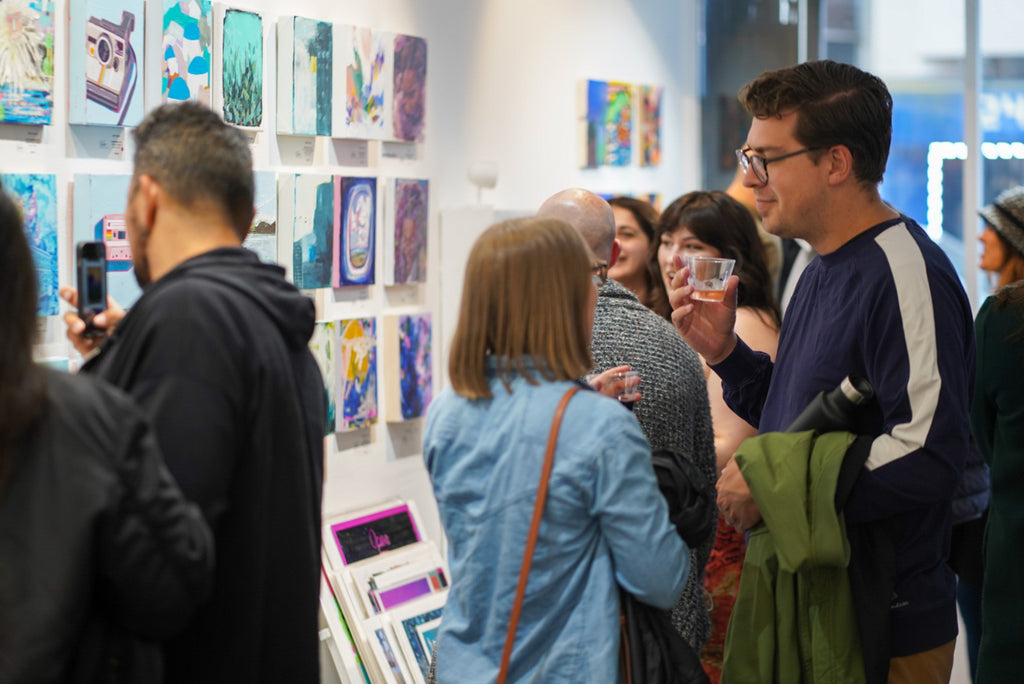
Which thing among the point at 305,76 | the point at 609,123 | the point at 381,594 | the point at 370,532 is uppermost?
the point at 609,123

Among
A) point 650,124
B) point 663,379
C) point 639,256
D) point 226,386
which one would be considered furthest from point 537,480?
point 650,124

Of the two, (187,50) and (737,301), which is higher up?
(187,50)

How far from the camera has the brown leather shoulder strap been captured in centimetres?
185

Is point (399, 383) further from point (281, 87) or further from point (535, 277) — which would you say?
point (535, 277)

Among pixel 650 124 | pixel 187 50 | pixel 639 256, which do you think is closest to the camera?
pixel 187 50

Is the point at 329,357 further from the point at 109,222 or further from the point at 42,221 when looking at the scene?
the point at 42,221

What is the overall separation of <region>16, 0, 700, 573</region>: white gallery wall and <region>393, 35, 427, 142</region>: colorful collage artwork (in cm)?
7

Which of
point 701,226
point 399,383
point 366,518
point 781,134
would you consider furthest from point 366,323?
point 781,134

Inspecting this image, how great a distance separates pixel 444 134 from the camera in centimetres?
432

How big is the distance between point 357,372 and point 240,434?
2.14 m

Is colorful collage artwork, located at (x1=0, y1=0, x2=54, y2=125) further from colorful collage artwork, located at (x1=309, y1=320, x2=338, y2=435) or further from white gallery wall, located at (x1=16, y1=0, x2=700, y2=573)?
colorful collage artwork, located at (x1=309, y1=320, x2=338, y2=435)

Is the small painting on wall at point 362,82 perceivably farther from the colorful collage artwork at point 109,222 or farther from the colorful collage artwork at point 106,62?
the colorful collage artwork at point 109,222

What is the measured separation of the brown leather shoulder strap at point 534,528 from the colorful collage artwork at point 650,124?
160 inches

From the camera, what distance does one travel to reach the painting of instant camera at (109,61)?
284 centimetres
